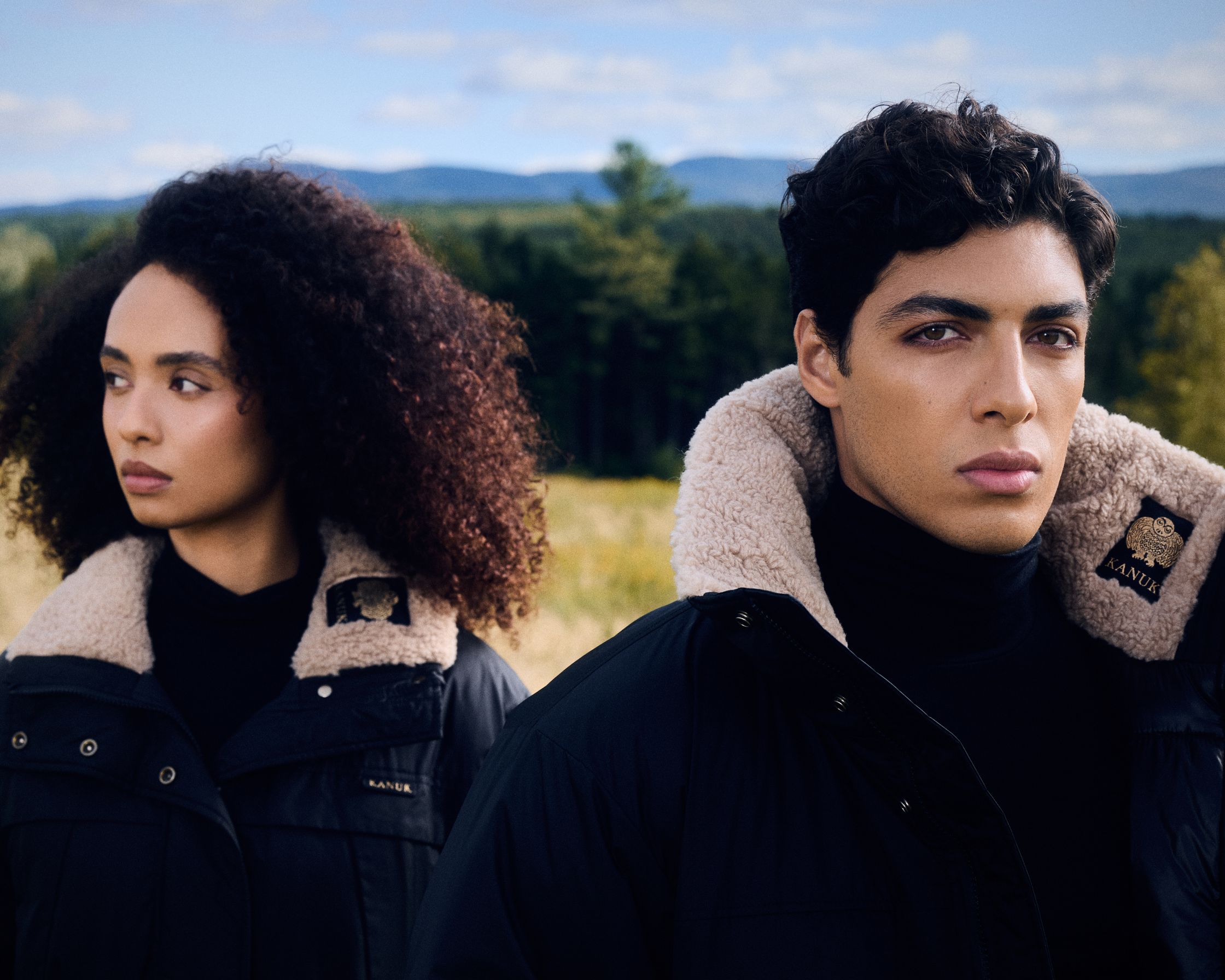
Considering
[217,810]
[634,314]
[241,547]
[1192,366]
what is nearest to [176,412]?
[241,547]

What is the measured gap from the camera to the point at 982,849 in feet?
5.24

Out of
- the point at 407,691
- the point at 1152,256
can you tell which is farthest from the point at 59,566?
the point at 1152,256

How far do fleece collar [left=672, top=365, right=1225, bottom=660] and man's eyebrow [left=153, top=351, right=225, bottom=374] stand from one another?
140cm

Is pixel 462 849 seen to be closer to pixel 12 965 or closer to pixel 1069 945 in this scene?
pixel 1069 945

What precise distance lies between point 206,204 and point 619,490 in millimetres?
18409

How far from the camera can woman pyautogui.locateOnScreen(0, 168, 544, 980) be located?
8.17 ft

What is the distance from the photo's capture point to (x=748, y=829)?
163 cm

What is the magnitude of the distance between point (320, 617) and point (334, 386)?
0.69 m

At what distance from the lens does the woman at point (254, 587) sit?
2.49 m

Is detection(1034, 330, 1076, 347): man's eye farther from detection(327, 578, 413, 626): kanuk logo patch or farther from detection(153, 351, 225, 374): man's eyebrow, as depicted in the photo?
detection(153, 351, 225, 374): man's eyebrow

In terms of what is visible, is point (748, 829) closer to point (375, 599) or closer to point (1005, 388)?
point (1005, 388)

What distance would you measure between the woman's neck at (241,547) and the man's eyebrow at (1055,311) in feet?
6.62

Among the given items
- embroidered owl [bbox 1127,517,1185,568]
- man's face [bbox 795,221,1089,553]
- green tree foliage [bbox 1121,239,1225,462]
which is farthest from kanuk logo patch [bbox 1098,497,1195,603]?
green tree foliage [bbox 1121,239,1225,462]

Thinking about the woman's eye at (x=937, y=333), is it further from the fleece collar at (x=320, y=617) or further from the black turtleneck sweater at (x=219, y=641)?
the black turtleneck sweater at (x=219, y=641)
